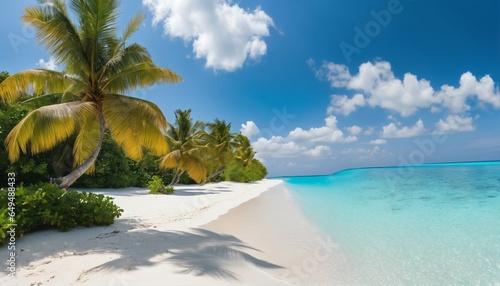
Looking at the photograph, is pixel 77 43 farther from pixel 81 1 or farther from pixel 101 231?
pixel 101 231

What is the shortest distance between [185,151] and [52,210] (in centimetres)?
1330

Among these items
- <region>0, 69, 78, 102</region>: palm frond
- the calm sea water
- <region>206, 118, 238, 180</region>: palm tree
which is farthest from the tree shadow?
<region>206, 118, 238, 180</region>: palm tree

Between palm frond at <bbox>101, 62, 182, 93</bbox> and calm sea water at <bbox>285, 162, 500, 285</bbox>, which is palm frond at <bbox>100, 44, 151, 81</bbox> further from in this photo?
calm sea water at <bbox>285, 162, 500, 285</bbox>

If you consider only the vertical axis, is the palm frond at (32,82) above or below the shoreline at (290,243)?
above

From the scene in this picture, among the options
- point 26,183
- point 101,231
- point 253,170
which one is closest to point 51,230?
point 101,231

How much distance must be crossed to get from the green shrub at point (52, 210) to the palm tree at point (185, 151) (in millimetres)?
11929

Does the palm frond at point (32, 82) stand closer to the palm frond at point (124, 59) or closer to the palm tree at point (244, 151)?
the palm frond at point (124, 59)

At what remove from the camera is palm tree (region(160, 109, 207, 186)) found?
19.1m

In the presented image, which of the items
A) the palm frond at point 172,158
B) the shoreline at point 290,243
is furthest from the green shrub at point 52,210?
the palm frond at point 172,158

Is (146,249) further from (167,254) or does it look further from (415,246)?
(415,246)

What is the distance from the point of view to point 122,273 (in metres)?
3.64

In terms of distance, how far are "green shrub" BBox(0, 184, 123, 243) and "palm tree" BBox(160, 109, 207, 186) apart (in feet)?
39.1

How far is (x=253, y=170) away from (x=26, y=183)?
3207cm

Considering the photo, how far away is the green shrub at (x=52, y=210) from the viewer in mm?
5539
